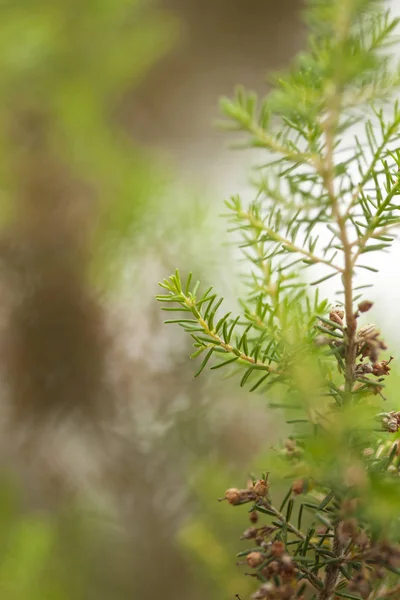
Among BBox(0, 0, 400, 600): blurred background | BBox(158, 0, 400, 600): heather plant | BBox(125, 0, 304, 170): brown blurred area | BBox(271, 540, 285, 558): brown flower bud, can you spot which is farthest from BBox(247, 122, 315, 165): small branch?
BBox(125, 0, 304, 170): brown blurred area

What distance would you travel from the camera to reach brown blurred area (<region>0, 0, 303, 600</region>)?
0.49 metres

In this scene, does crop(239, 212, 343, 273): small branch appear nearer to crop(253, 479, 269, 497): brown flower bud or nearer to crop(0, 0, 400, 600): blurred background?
crop(253, 479, 269, 497): brown flower bud

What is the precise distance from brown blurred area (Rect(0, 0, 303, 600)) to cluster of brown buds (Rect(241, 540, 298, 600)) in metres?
0.31

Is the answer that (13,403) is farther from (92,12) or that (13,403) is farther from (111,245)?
(92,12)

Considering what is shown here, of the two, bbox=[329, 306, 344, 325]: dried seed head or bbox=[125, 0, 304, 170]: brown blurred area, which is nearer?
bbox=[329, 306, 344, 325]: dried seed head

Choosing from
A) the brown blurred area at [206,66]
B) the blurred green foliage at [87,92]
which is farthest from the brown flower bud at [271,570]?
the brown blurred area at [206,66]

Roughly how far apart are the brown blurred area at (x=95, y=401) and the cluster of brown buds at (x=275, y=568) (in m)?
0.31

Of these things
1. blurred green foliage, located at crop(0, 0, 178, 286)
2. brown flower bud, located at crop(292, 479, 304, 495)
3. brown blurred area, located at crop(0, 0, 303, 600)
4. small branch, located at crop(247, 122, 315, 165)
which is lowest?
brown flower bud, located at crop(292, 479, 304, 495)

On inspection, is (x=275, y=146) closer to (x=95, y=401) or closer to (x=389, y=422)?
(x=389, y=422)

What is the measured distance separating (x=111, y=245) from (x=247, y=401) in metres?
0.18

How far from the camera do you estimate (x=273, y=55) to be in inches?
35.2

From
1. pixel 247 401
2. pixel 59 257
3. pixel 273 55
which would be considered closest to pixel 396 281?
pixel 247 401

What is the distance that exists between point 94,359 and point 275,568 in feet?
1.23

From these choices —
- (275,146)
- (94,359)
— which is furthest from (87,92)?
(275,146)
